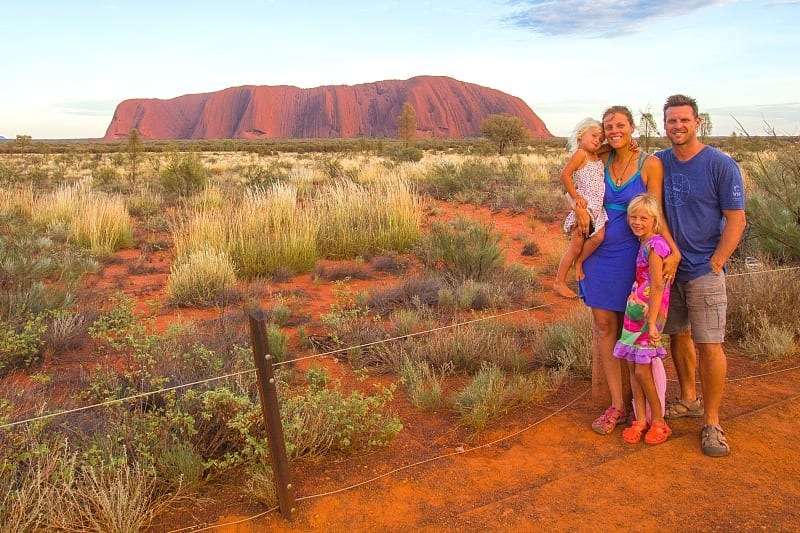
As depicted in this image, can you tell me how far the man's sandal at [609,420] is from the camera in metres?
3.57

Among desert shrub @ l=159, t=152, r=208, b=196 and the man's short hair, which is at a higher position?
the man's short hair

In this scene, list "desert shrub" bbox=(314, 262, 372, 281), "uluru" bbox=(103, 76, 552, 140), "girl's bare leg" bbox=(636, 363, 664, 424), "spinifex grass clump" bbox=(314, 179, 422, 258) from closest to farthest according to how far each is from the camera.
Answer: "girl's bare leg" bbox=(636, 363, 664, 424)
"desert shrub" bbox=(314, 262, 372, 281)
"spinifex grass clump" bbox=(314, 179, 422, 258)
"uluru" bbox=(103, 76, 552, 140)

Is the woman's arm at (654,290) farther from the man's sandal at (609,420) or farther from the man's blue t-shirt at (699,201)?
the man's sandal at (609,420)

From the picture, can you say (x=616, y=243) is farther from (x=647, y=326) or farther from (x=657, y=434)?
(x=657, y=434)

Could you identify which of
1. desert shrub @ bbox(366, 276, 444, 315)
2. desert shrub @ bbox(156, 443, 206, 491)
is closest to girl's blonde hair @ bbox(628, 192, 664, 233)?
desert shrub @ bbox(156, 443, 206, 491)

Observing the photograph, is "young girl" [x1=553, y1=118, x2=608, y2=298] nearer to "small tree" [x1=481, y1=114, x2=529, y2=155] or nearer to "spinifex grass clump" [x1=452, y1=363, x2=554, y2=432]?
"spinifex grass clump" [x1=452, y1=363, x2=554, y2=432]

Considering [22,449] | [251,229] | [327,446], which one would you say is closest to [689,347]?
[327,446]

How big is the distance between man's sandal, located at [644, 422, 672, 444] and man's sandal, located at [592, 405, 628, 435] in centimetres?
21

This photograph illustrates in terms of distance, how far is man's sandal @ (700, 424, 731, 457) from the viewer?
324cm

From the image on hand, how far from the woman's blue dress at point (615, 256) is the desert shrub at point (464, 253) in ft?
11.3

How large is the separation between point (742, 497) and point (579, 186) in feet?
5.76

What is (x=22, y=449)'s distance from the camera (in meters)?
3.00

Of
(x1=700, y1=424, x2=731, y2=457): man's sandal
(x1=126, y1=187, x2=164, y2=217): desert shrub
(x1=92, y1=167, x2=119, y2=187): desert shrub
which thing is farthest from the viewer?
(x1=92, y1=167, x2=119, y2=187): desert shrub

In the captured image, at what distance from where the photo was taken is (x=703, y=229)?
320cm
